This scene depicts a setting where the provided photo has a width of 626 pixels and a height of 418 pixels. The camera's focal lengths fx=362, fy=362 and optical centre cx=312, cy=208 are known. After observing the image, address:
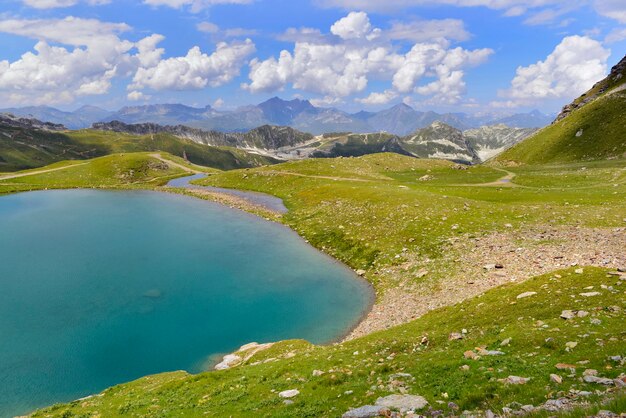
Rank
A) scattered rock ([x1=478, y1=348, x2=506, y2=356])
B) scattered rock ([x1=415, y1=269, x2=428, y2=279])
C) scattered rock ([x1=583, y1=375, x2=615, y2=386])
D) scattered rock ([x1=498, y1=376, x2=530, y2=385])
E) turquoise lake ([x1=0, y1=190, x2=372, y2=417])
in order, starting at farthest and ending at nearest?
scattered rock ([x1=415, y1=269, x2=428, y2=279]) < turquoise lake ([x1=0, y1=190, x2=372, y2=417]) < scattered rock ([x1=478, y1=348, x2=506, y2=356]) < scattered rock ([x1=498, y1=376, x2=530, y2=385]) < scattered rock ([x1=583, y1=375, x2=615, y2=386])

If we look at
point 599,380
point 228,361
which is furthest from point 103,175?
point 599,380

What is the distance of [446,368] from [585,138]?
154m

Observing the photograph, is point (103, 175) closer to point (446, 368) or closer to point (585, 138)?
point (446, 368)

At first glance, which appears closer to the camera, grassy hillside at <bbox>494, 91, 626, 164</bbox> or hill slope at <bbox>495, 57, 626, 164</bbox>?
grassy hillside at <bbox>494, 91, 626, 164</bbox>

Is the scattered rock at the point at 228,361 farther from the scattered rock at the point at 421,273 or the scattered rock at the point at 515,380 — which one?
the scattered rock at the point at 421,273

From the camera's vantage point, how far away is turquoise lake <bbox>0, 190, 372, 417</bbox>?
1222 inches

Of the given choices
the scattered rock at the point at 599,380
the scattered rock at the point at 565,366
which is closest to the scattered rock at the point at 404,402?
the scattered rock at the point at 565,366

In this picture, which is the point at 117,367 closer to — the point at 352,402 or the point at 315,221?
the point at 352,402

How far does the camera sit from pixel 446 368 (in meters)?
17.6

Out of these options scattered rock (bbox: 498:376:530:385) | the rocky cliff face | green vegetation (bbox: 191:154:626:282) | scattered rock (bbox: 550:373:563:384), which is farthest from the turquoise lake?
the rocky cliff face

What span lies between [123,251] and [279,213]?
117ft

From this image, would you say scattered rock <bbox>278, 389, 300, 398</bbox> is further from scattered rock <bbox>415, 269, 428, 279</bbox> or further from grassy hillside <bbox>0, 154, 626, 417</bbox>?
scattered rock <bbox>415, 269, 428, 279</bbox>

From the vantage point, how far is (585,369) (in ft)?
46.5

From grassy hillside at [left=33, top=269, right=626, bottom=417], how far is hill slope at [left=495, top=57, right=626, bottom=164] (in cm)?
12561
